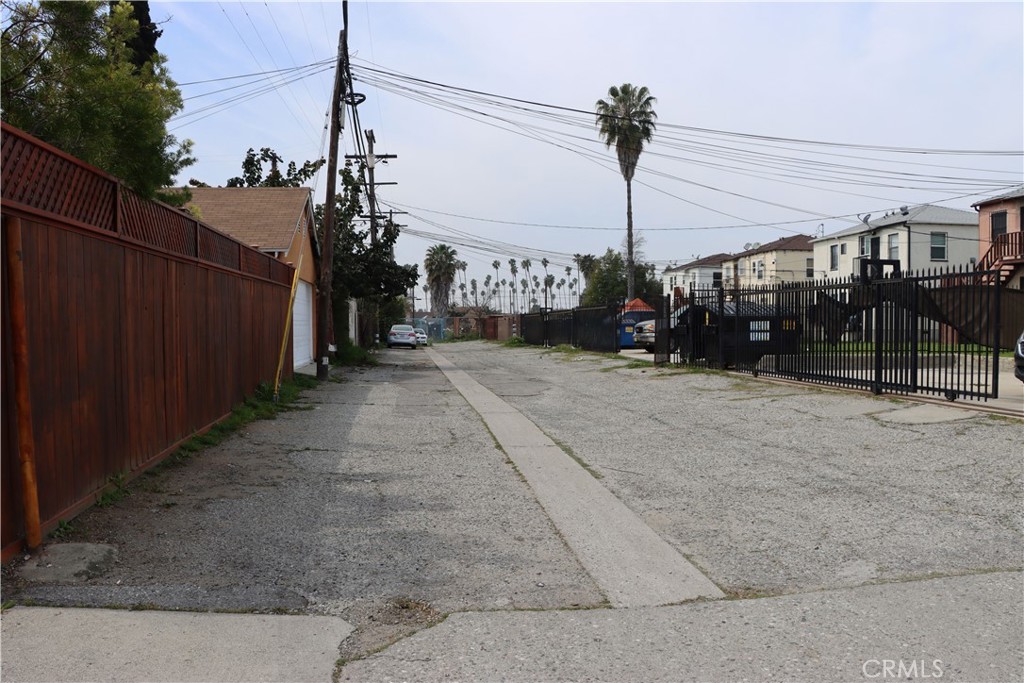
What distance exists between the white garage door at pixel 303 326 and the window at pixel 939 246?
3128 cm

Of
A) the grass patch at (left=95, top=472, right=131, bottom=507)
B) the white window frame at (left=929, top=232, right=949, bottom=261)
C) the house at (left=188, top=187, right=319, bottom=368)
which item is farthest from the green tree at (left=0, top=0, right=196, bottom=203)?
the white window frame at (left=929, top=232, right=949, bottom=261)

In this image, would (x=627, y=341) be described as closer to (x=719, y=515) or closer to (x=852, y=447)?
(x=852, y=447)

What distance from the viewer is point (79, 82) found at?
6.29m

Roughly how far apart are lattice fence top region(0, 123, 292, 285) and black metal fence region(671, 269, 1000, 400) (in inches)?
379

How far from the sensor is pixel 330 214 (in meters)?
19.7

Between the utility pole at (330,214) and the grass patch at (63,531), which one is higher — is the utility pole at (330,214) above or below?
above

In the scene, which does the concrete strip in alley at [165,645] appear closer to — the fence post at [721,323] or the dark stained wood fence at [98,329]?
the dark stained wood fence at [98,329]

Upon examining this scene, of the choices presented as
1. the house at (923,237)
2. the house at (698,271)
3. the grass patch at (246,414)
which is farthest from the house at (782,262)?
the grass patch at (246,414)

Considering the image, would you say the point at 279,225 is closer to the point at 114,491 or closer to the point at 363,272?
the point at 363,272

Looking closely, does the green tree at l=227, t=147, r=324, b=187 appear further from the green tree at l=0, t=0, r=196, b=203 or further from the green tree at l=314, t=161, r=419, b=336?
the green tree at l=0, t=0, r=196, b=203

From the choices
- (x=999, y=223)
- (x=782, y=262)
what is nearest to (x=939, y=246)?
(x=999, y=223)

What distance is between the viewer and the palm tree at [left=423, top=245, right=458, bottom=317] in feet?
300

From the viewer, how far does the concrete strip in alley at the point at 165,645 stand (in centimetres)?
362

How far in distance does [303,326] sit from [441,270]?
69617 mm
